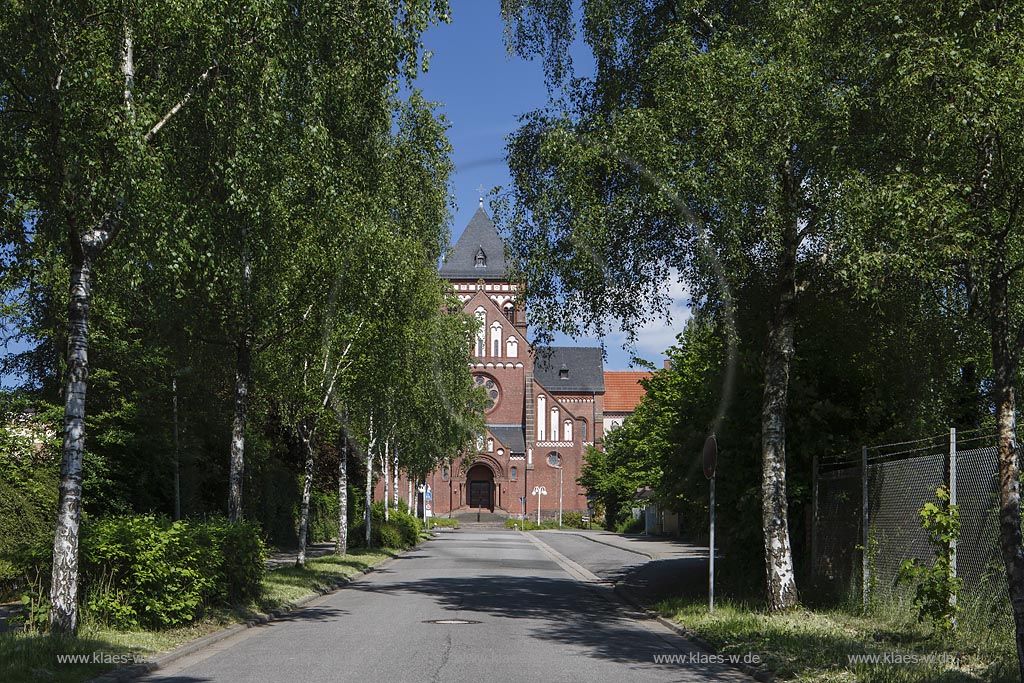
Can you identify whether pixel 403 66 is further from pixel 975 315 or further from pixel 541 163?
pixel 975 315

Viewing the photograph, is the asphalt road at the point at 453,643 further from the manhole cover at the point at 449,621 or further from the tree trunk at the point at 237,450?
the tree trunk at the point at 237,450

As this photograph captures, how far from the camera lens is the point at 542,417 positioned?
93.1 metres

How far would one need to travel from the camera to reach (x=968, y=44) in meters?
9.67

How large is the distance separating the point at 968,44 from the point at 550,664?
7130mm

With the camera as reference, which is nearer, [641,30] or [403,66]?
[403,66]

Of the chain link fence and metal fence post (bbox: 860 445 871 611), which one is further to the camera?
metal fence post (bbox: 860 445 871 611)

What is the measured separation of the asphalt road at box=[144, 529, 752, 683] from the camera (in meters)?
9.87

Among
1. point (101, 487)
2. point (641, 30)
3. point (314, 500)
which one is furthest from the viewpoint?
point (314, 500)

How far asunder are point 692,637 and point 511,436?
79761 mm

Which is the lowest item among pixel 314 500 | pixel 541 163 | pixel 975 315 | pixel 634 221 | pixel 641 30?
pixel 314 500

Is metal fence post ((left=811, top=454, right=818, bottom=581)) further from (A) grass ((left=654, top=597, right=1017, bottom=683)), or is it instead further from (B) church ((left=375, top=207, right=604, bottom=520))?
(B) church ((left=375, top=207, right=604, bottom=520))

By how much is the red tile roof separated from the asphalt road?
98250mm

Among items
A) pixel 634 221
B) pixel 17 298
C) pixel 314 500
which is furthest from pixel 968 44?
pixel 314 500

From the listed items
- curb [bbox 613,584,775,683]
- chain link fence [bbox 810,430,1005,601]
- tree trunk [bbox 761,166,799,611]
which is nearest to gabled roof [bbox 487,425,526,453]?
curb [bbox 613,584,775,683]
